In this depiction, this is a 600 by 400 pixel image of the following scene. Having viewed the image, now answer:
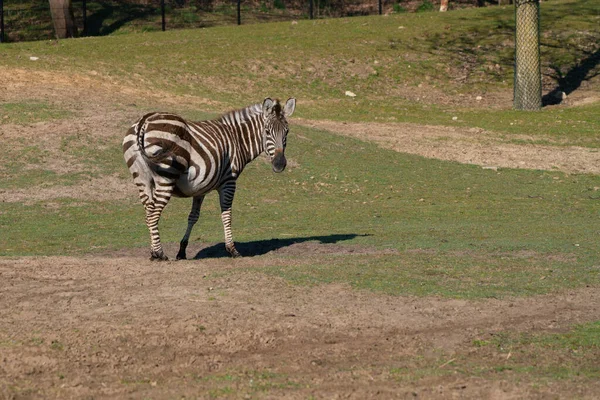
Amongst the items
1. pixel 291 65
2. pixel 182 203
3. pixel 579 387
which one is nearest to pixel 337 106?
pixel 291 65

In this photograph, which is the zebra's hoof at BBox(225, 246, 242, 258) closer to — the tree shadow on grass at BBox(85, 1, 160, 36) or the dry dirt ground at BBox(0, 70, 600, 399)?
→ the dry dirt ground at BBox(0, 70, 600, 399)

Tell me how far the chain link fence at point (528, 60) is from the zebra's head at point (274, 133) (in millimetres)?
18651

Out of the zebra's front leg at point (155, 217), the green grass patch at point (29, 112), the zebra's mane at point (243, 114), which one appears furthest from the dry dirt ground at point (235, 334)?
the green grass patch at point (29, 112)

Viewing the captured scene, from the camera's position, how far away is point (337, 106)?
32156mm

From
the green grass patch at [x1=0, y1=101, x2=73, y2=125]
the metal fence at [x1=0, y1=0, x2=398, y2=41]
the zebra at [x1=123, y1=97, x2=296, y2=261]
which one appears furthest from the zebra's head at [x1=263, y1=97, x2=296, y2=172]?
the metal fence at [x1=0, y1=0, x2=398, y2=41]

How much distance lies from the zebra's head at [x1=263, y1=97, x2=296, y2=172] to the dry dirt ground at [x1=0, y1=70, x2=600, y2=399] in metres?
2.04

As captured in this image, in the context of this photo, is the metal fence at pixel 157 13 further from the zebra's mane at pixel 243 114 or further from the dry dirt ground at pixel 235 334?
the dry dirt ground at pixel 235 334

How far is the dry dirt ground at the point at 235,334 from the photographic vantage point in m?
9.38

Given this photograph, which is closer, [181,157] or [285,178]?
[181,157]

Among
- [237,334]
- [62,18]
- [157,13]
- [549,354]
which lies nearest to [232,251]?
[237,334]

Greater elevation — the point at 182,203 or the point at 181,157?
the point at 181,157

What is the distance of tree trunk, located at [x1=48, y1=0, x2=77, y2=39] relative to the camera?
4016 cm

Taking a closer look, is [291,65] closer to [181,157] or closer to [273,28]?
[273,28]

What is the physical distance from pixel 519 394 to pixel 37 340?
192 inches
